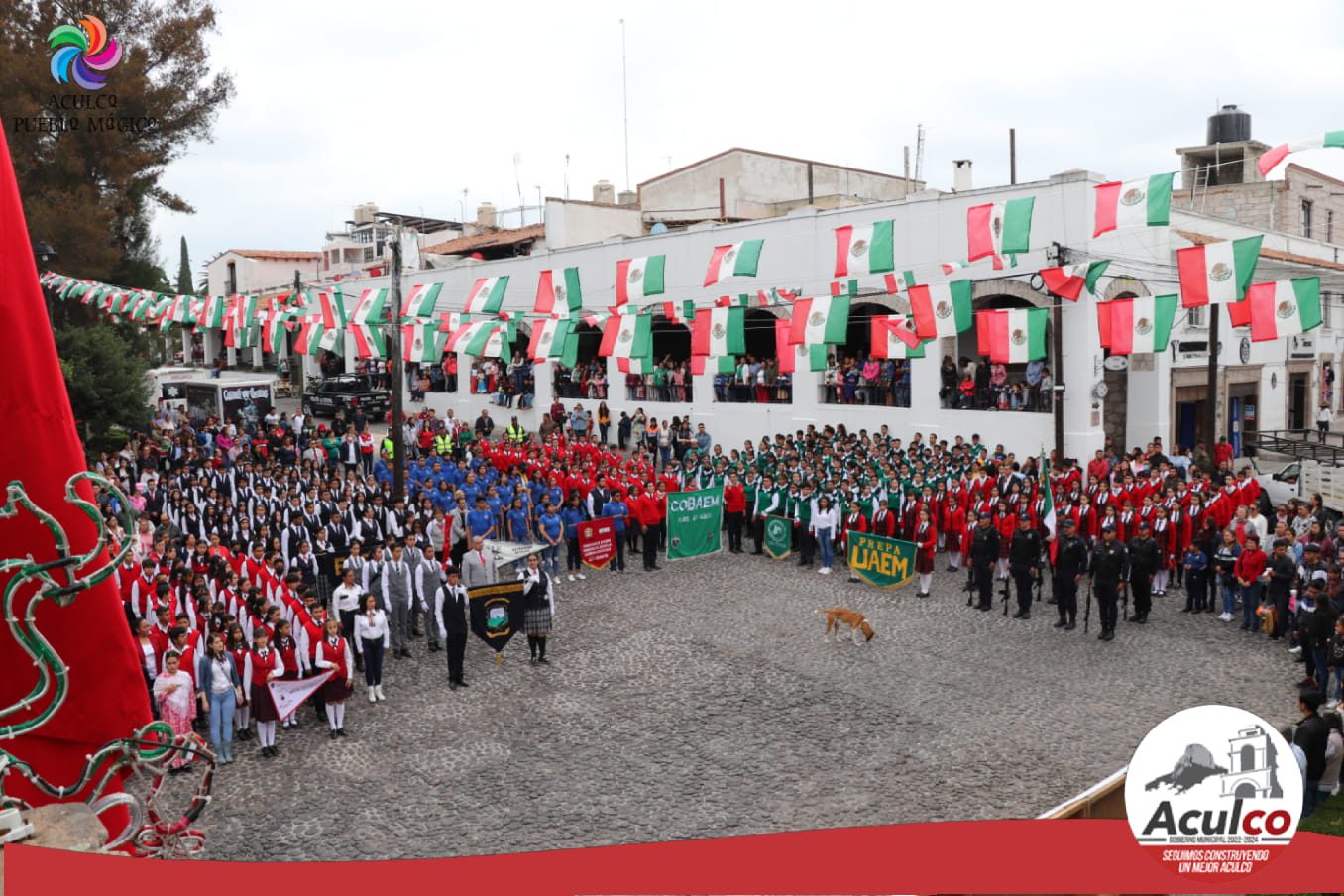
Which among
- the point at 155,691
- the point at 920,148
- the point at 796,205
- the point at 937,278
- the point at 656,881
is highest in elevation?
the point at 920,148

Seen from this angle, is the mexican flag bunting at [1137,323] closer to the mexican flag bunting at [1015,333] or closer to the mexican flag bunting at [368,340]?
the mexican flag bunting at [1015,333]

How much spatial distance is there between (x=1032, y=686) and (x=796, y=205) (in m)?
31.4

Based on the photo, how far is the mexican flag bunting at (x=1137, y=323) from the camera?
17219mm

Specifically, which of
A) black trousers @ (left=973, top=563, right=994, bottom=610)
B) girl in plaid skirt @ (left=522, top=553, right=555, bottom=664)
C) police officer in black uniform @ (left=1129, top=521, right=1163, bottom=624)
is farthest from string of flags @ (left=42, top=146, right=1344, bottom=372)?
girl in plaid skirt @ (left=522, top=553, right=555, bottom=664)

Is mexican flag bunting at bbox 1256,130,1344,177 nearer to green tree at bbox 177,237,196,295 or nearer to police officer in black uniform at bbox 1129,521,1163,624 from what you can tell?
police officer in black uniform at bbox 1129,521,1163,624

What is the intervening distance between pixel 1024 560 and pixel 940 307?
629cm

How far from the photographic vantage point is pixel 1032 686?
12203 mm

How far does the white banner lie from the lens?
436 inches

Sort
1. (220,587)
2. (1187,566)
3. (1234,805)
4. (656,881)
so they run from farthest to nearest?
(1187,566), (220,587), (1234,805), (656,881)

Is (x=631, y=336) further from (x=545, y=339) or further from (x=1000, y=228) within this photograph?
(x=1000, y=228)

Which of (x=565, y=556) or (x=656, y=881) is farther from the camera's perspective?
(x=565, y=556)

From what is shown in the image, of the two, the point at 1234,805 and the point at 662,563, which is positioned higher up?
the point at 1234,805

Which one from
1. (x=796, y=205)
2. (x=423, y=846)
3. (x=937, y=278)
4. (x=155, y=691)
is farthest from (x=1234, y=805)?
(x=796, y=205)

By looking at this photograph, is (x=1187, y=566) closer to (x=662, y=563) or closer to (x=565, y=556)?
(x=662, y=563)
